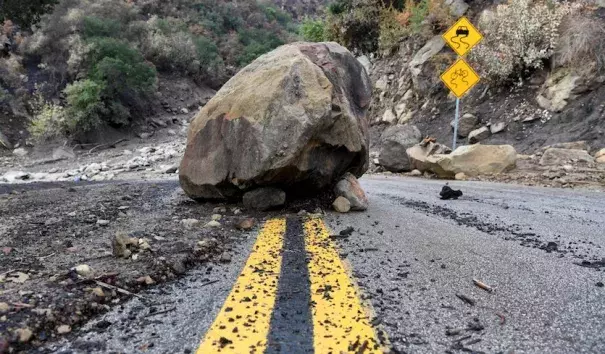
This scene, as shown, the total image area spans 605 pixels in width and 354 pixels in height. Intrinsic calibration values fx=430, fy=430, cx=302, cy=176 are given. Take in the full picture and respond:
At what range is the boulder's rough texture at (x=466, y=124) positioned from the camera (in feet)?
32.2

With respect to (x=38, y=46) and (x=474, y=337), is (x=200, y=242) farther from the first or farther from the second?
(x=38, y=46)

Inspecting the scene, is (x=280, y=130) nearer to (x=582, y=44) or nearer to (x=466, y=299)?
(x=466, y=299)

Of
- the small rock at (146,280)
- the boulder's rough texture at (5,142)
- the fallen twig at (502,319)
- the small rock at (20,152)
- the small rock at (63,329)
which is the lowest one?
the small rock at (20,152)

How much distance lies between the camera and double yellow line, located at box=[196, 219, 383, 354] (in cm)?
108

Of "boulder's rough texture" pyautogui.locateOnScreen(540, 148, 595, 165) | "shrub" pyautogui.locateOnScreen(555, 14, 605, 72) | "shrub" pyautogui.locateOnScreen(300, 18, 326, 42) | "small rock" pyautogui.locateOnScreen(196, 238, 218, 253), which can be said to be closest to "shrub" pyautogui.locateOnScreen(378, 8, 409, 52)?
"shrub" pyautogui.locateOnScreen(300, 18, 326, 42)

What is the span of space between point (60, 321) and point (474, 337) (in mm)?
1130

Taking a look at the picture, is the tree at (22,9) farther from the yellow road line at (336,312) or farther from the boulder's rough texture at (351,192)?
the yellow road line at (336,312)

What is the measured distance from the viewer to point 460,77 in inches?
354

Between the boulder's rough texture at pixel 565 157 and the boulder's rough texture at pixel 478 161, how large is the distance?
1.63ft

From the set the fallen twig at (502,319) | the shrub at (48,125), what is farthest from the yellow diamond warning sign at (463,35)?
the shrub at (48,125)

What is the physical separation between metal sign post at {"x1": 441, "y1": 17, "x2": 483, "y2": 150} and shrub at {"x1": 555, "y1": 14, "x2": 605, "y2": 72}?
5.68 feet

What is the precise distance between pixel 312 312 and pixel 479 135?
9.05 meters

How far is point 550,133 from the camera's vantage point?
26.2 ft

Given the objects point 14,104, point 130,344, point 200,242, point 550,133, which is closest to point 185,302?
point 130,344
